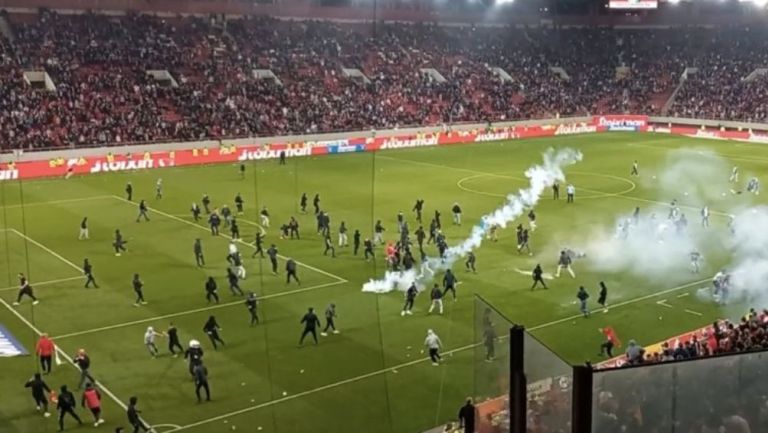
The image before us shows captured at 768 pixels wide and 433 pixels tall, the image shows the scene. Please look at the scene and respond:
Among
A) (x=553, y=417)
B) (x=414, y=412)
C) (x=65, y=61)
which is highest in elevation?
(x=65, y=61)

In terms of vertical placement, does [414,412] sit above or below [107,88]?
below

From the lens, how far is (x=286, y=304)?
2720cm

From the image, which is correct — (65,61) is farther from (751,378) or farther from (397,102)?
(751,378)

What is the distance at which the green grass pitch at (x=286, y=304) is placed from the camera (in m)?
19.8

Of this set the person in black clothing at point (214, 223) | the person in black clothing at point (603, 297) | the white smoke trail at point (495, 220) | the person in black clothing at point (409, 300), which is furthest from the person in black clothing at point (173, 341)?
the person in black clothing at point (214, 223)

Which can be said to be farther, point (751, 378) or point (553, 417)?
point (751, 378)

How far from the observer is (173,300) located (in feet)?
90.3

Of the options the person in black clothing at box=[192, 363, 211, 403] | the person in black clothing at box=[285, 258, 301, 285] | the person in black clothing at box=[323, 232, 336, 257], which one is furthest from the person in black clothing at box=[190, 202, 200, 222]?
the person in black clothing at box=[192, 363, 211, 403]

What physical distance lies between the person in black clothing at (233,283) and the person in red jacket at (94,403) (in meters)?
9.39

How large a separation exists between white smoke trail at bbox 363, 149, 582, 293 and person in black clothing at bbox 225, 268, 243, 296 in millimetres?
4202

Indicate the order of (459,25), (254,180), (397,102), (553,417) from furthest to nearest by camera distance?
(459,25) < (397,102) < (254,180) < (553,417)

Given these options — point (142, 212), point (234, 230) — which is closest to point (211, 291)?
point (234, 230)

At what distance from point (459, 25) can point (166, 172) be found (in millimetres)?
42933

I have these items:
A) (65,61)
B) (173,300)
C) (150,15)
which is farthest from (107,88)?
(173,300)
